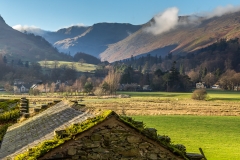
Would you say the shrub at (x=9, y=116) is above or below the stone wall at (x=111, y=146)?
below

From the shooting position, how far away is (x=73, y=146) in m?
8.58

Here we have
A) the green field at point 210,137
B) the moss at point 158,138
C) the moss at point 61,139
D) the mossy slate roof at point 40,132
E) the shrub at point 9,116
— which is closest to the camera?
the moss at point 61,139

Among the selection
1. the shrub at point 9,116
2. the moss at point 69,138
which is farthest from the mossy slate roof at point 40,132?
the shrub at point 9,116

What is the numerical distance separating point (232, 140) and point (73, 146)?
36.5 m

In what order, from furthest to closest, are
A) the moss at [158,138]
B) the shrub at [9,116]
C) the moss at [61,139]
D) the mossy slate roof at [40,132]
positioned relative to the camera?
the shrub at [9,116] → the mossy slate roof at [40,132] → the moss at [158,138] → the moss at [61,139]

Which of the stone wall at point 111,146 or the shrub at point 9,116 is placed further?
the shrub at point 9,116

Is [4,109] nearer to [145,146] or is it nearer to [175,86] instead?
[145,146]

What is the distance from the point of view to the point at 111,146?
8836 millimetres

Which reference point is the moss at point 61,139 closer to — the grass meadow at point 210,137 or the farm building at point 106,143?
the farm building at point 106,143

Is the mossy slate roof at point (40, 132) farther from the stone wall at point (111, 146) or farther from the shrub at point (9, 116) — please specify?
the shrub at point (9, 116)

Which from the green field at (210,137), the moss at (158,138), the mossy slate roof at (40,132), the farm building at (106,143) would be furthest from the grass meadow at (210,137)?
the farm building at (106,143)

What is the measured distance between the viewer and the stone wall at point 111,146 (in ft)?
28.1

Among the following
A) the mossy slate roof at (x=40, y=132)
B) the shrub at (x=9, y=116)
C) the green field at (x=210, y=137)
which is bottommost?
the green field at (x=210, y=137)

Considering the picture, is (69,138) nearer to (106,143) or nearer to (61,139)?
(61,139)
